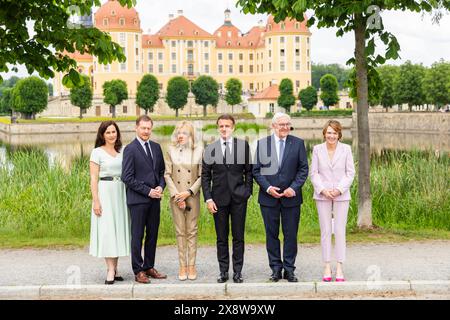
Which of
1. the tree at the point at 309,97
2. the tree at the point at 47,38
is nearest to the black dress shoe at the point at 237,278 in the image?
the tree at the point at 47,38

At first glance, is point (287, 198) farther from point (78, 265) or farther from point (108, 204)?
point (78, 265)

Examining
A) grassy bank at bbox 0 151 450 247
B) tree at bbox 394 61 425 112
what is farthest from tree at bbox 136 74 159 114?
grassy bank at bbox 0 151 450 247

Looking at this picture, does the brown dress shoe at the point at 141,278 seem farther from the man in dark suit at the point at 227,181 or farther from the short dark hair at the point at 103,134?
the short dark hair at the point at 103,134

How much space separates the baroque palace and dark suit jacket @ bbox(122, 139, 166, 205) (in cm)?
7568

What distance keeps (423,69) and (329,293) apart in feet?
203

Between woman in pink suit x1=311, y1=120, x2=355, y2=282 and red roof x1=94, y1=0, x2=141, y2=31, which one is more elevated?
red roof x1=94, y1=0, x2=141, y2=31

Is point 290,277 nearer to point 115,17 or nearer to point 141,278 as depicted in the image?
point 141,278

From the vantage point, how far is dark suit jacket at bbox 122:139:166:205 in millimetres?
6113

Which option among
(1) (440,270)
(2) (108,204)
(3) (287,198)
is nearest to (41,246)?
(2) (108,204)

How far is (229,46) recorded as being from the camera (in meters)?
102

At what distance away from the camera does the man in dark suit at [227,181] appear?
618 cm

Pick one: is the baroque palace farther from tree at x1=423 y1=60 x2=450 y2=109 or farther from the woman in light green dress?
the woman in light green dress

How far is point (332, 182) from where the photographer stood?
20.4ft

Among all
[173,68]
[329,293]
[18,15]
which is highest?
[173,68]
